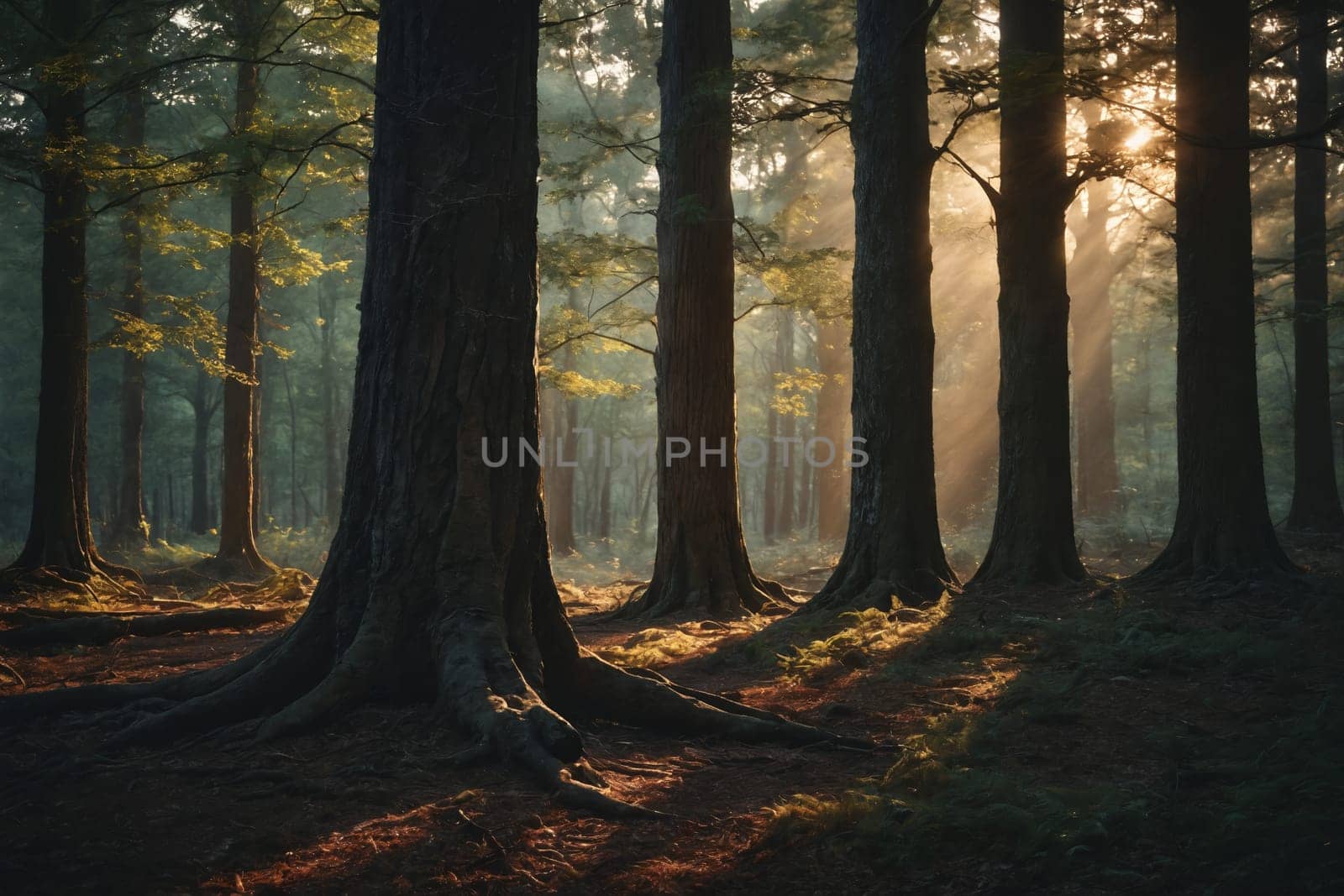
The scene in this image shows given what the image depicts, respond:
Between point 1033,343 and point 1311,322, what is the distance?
9.08 metres

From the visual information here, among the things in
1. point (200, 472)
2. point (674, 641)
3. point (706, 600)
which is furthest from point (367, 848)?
point (200, 472)

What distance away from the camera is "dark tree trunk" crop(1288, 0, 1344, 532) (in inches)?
627

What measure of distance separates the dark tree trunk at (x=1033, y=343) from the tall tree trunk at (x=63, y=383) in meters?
11.4

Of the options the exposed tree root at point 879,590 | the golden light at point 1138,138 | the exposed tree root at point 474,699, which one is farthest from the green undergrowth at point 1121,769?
the golden light at point 1138,138

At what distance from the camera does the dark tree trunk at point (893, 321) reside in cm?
1009

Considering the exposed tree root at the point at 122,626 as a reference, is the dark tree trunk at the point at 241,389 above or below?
above

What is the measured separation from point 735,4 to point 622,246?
14180 millimetres

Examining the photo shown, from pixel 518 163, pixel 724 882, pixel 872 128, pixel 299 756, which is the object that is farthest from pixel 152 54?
pixel 724 882

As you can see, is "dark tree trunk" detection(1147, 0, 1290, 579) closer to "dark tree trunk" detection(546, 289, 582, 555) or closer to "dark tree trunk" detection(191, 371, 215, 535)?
"dark tree trunk" detection(546, 289, 582, 555)

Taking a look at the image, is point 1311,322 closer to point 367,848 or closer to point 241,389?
point 367,848

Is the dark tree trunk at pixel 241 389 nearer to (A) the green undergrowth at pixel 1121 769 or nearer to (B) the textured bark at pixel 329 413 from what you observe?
(A) the green undergrowth at pixel 1121 769

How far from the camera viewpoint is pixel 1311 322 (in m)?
16.3

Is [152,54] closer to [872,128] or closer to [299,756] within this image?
[872,128]

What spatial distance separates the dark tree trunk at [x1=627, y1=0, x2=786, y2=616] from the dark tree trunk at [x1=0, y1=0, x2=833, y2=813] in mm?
5722
